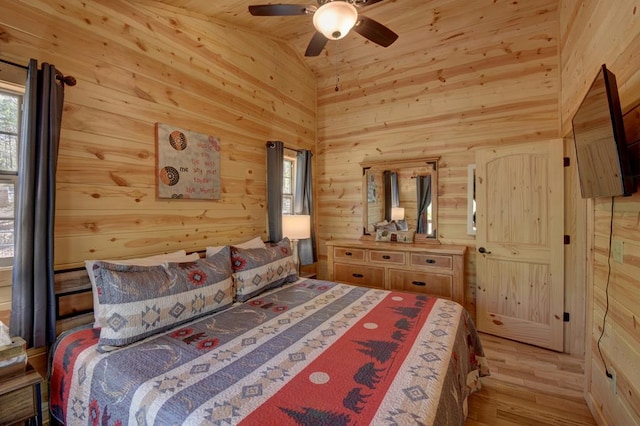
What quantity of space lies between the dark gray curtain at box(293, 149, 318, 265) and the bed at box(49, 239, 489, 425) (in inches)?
58.8

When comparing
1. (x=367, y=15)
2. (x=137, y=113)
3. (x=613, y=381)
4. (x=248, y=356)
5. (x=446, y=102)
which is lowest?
(x=613, y=381)

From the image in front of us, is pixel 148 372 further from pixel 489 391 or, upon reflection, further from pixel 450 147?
pixel 450 147

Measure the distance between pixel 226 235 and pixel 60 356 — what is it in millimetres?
1478

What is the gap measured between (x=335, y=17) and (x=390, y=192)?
92.7 inches

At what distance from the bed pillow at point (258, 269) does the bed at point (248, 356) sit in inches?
0.7

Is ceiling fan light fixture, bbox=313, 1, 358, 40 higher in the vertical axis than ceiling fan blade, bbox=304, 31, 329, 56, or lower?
lower

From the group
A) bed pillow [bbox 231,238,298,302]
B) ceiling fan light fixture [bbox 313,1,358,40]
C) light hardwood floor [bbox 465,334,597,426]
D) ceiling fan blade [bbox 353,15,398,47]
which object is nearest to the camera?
ceiling fan light fixture [bbox 313,1,358,40]

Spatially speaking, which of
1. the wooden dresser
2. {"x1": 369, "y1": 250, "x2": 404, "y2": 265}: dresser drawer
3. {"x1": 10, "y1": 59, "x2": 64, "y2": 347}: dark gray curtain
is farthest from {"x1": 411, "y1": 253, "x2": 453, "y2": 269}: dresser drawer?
{"x1": 10, "y1": 59, "x2": 64, "y2": 347}: dark gray curtain

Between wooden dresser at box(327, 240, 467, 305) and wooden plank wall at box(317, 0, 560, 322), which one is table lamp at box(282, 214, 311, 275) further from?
wooden plank wall at box(317, 0, 560, 322)

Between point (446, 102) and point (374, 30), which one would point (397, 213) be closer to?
point (446, 102)

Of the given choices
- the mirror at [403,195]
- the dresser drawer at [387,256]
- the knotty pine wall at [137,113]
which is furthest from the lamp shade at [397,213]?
the knotty pine wall at [137,113]

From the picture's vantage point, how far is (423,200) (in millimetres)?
3578

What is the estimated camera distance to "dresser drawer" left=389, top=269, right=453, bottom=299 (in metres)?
3.09

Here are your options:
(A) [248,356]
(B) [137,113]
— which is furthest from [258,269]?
(B) [137,113]
